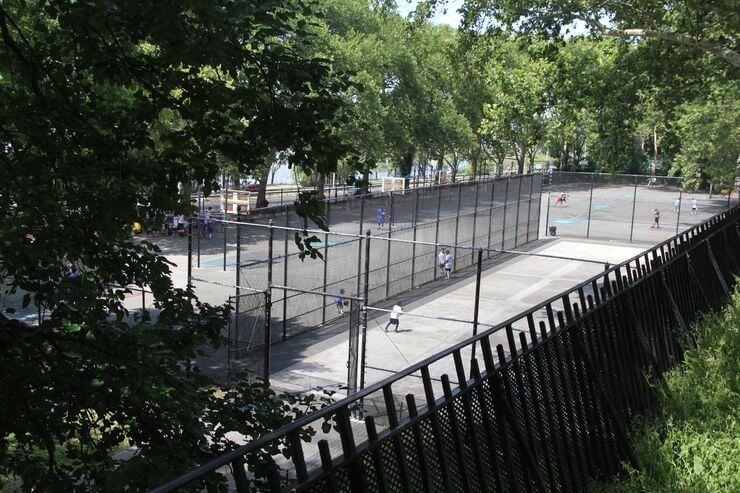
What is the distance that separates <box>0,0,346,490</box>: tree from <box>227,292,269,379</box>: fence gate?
906 centimetres

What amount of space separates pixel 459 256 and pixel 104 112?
21773 millimetres

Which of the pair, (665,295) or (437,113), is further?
(437,113)

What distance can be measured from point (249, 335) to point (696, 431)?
11543 mm

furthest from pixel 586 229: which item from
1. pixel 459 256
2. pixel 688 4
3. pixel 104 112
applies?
pixel 104 112

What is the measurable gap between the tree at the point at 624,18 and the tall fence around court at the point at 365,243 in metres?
5.45

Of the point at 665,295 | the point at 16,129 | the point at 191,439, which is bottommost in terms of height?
the point at 191,439

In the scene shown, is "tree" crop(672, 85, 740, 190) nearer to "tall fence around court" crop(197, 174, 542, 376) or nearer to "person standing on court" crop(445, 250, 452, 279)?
"tall fence around court" crop(197, 174, 542, 376)

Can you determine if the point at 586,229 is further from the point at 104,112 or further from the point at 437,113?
the point at 104,112

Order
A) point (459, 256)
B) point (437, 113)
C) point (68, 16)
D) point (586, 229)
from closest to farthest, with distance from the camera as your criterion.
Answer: point (68, 16) < point (459, 256) < point (586, 229) < point (437, 113)

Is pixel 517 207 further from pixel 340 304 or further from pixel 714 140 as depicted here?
pixel 714 140

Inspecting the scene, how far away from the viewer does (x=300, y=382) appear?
15258 mm

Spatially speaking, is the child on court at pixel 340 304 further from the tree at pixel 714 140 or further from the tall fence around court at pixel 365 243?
the tree at pixel 714 140

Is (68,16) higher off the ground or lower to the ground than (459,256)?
higher

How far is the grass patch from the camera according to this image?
4961mm
